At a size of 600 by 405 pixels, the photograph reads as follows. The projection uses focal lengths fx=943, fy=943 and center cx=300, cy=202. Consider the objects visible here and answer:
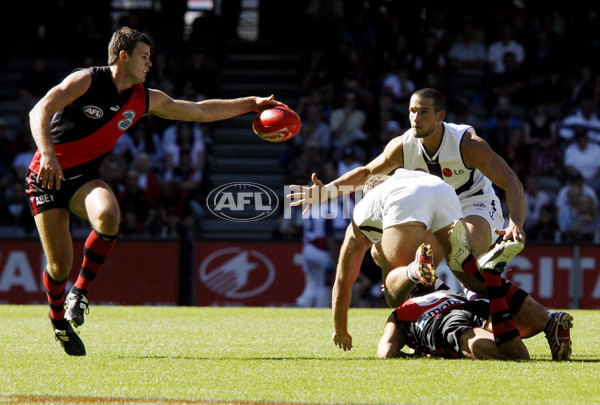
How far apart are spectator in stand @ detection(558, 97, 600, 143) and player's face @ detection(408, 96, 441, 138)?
27.4 ft

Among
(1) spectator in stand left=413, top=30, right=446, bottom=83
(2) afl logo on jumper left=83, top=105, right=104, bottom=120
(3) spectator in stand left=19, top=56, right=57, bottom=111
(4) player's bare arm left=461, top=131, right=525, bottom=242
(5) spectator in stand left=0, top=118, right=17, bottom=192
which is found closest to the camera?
(4) player's bare arm left=461, top=131, right=525, bottom=242

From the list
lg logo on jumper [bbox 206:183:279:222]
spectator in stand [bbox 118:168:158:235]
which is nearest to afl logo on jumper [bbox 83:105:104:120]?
lg logo on jumper [bbox 206:183:279:222]

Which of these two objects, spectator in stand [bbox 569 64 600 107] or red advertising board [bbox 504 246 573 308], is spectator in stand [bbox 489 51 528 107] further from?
red advertising board [bbox 504 246 573 308]

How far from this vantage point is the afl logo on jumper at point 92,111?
6.21 m

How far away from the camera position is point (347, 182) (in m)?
6.84

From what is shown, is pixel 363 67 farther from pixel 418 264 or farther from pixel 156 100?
pixel 418 264

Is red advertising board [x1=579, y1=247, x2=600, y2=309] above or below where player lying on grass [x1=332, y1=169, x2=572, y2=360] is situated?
below

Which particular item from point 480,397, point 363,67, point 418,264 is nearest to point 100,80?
point 418,264

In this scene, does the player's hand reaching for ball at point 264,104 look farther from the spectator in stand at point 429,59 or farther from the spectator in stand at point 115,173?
the spectator in stand at point 429,59

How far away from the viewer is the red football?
274 inches

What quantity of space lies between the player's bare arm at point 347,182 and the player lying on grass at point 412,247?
60 centimetres

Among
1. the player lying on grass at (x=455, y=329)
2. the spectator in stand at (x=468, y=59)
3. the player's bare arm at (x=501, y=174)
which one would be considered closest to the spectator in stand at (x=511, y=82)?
the spectator in stand at (x=468, y=59)

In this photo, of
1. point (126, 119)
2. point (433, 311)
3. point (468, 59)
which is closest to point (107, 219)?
point (126, 119)

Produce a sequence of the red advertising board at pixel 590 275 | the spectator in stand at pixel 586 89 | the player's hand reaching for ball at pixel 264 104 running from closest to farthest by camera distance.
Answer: the player's hand reaching for ball at pixel 264 104
the red advertising board at pixel 590 275
the spectator in stand at pixel 586 89
